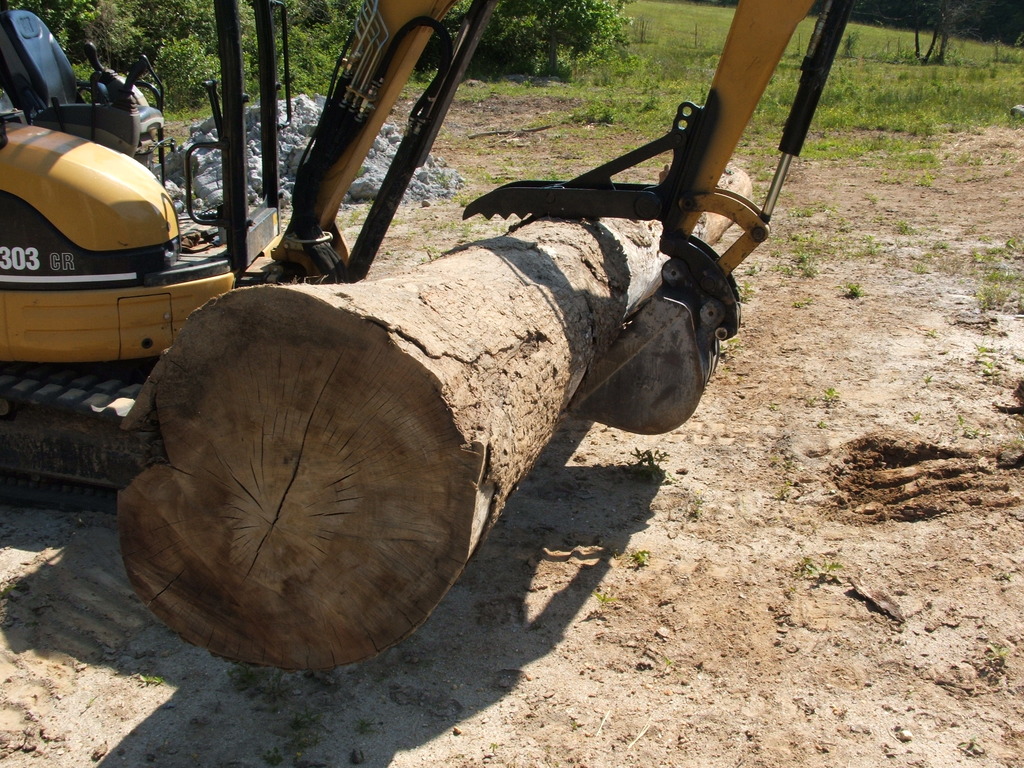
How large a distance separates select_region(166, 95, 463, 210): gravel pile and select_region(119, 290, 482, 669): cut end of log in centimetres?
693

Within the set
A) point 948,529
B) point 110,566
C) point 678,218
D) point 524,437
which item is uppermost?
point 678,218

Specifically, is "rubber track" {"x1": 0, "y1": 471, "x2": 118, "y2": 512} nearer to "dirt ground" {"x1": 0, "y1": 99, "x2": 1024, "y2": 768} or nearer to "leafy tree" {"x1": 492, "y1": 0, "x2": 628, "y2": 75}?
"dirt ground" {"x1": 0, "y1": 99, "x2": 1024, "y2": 768}

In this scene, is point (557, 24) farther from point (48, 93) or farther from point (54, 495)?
point (54, 495)

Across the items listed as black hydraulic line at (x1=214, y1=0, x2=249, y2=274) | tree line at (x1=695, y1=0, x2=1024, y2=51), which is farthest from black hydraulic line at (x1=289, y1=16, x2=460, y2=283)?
tree line at (x1=695, y1=0, x2=1024, y2=51)

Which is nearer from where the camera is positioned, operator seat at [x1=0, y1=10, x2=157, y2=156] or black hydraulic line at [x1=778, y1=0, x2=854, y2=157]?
black hydraulic line at [x1=778, y1=0, x2=854, y2=157]

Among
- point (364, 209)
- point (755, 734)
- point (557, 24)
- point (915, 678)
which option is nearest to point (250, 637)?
point (755, 734)

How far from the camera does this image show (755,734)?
135 inches

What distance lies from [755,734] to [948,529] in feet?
5.92

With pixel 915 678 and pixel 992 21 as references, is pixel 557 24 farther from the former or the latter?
pixel 992 21

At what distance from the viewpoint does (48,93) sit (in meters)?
4.98

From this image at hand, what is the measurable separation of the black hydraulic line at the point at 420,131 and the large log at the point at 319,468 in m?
2.11

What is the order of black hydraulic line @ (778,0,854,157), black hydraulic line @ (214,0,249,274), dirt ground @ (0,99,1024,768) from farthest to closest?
black hydraulic line @ (214,0,249,274)
black hydraulic line @ (778,0,854,157)
dirt ground @ (0,99,1024,768)

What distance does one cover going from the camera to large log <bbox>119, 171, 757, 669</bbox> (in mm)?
2865

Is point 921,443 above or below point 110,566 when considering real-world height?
above
